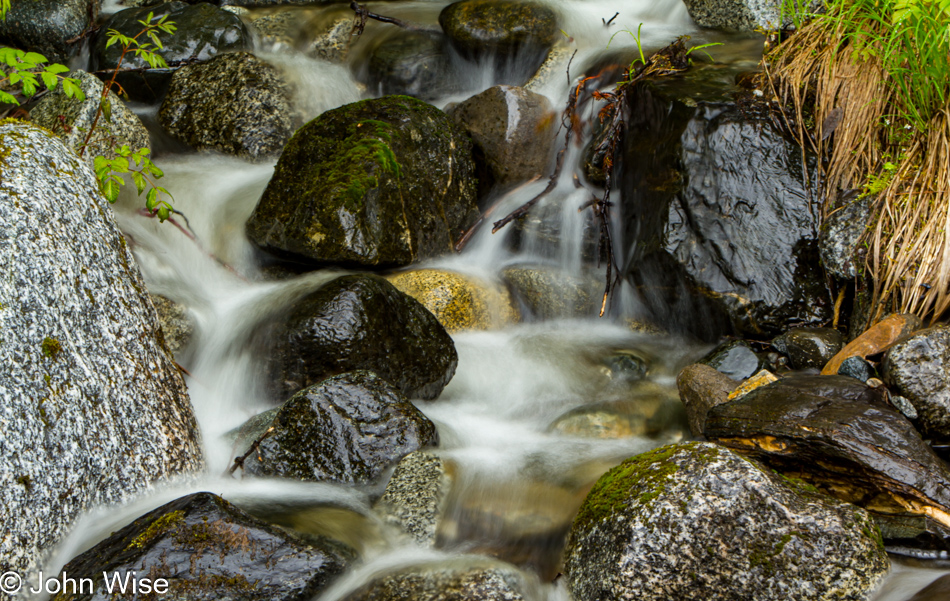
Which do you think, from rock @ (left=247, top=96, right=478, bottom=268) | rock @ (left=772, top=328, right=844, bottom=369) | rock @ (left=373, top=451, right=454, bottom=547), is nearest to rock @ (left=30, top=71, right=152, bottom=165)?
rock @ (left=247, top=96, right=478, bottom=268)

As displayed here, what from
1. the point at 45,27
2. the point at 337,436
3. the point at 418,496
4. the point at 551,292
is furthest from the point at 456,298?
the point at 45,27

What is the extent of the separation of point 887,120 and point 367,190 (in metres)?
3.57

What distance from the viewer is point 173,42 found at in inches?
294

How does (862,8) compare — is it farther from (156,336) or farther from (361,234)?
(156,336)

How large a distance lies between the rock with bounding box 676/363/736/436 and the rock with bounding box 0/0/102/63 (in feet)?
25.8

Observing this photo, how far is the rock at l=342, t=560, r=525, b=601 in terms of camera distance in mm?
2674

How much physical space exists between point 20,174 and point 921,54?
15.3 feet

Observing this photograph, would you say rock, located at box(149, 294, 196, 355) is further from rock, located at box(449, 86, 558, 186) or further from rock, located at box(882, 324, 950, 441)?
rock, located at box(882, 324, 950, 441)

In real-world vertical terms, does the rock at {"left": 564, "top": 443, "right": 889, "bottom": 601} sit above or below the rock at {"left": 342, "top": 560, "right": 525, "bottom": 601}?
above

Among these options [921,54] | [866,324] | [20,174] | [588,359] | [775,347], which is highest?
[921,54]

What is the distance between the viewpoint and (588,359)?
5.05m

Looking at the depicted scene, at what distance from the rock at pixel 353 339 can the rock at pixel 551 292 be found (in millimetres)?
1430

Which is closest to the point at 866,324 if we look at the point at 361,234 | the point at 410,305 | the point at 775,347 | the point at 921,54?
the point at 775,347

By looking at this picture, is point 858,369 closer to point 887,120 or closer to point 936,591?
point 936,591
